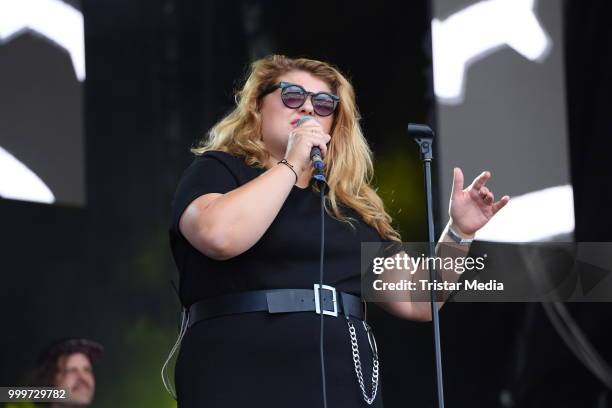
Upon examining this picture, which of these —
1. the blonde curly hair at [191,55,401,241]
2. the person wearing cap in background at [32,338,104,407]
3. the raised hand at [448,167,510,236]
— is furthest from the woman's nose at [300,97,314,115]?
the person wearing cap in background at [32,338,104,407]

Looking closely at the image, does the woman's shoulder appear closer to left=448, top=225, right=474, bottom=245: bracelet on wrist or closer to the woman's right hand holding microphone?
the woman's right hand holding microphone

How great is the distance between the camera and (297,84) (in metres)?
2.27

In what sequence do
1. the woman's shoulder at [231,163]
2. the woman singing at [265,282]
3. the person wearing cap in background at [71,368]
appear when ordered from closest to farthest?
the woman singing at [265,282] → the woman's shoulder at [231,163] → the person wearing cap in background at [71,368]

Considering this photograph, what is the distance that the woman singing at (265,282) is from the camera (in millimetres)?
1896

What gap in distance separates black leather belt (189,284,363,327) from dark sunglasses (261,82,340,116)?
448mm

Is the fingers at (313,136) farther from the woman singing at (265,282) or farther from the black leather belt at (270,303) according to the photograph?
the black leather belt at (270,303)

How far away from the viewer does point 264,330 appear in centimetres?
194

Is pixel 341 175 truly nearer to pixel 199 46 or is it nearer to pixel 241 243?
pixel 241 243

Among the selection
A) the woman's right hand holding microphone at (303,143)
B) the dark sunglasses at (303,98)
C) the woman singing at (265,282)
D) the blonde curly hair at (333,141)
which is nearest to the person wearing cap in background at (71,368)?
the blonde curly hair at (333,141)

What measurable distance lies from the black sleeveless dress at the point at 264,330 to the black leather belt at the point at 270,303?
13 mm

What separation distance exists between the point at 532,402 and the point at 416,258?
2.10 m

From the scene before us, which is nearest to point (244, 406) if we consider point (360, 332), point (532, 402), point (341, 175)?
point (360, 332)

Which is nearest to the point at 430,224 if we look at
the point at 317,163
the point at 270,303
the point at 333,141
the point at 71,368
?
the point at 317,163

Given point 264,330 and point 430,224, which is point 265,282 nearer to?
point 264,330
